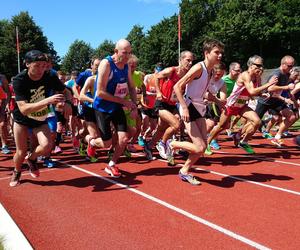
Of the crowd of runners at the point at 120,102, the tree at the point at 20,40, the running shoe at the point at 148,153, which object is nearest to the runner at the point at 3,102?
the crowd of runners at the point at 120,102

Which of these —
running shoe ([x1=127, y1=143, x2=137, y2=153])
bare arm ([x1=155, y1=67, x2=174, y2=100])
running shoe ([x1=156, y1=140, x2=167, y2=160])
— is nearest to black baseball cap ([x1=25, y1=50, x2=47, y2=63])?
bare arm ([x1=155, y1=67, x2=174, y2=100])

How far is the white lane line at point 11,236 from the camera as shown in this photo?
337 cm

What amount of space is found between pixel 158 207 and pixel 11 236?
1.76 metres

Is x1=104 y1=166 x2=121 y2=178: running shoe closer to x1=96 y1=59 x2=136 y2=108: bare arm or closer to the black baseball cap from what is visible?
x1=96 y1=59 x2=136 y2=108: bare arm

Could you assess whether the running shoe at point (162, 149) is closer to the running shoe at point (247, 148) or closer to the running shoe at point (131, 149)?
the running shoe at point (131, 149)

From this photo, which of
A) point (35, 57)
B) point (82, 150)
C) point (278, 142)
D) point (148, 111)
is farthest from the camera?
point (278, 142)

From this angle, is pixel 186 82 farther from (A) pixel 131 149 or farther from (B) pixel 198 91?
(A) pixel 131 149

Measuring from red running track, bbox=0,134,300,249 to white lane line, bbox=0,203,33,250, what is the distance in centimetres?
13

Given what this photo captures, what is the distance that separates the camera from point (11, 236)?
3584 mm

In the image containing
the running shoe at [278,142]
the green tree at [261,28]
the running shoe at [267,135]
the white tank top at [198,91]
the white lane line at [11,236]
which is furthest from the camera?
the green tree at [261,28]

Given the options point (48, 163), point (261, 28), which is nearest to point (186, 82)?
point (48, 163)

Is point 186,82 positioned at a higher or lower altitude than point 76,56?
lower

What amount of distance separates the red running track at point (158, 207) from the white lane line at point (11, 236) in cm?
13

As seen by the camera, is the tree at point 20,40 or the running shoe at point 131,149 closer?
the running shoe at point 131,149
